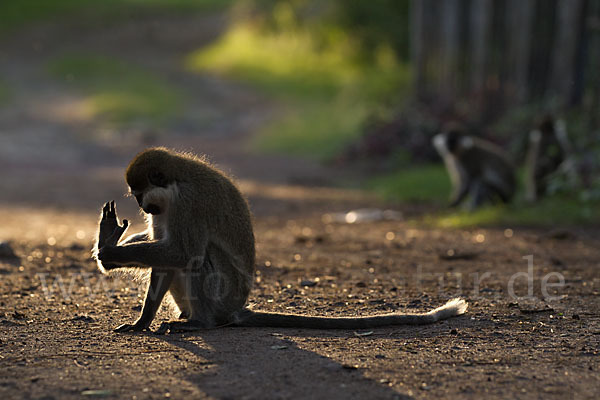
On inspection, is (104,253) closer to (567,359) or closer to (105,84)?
(567,359)

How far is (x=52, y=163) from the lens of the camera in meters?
21.3

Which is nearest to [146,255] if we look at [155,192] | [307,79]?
[155,192]

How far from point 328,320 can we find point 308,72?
32006mm

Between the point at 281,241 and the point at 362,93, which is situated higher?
the point at 362,93

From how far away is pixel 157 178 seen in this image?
18.7 feet

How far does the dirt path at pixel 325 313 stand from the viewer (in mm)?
4688

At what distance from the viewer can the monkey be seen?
569cm

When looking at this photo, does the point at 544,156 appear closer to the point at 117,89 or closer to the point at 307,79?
the point at 307,79

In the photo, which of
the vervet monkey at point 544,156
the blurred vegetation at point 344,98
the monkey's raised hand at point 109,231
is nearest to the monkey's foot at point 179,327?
the monkey's raised hand at point 109,231

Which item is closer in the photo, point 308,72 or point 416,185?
point 416,185

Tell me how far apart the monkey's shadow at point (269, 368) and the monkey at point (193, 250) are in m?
0.15

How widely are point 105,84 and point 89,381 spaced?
33.1 metres

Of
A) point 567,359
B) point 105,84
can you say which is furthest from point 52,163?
point 567,359

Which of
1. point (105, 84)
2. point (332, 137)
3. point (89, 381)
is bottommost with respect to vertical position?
point (89, 381)
